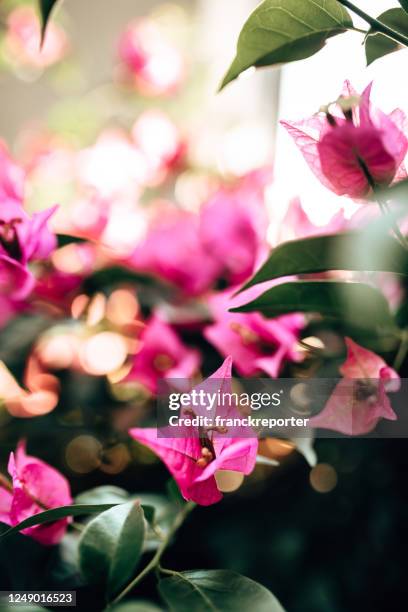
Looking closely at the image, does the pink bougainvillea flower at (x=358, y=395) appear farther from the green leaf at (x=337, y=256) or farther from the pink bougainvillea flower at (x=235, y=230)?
the pink bougainvillea flower at (x=235, y=230)

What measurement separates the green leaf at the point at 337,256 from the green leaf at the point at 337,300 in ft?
0.08

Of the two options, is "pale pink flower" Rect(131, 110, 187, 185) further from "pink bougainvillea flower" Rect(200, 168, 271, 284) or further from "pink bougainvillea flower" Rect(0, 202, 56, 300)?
"pink bougainvillea flower" Rect(0, 202, 56, 300)

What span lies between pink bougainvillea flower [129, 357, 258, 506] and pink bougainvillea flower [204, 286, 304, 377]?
93mm

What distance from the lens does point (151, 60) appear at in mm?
1207

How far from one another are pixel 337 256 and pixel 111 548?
0.13 m

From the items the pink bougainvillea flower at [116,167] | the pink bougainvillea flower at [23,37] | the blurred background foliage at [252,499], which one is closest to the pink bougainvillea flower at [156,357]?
the blurred background foliage at [252,499]

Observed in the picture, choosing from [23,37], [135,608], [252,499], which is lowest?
[252,499]

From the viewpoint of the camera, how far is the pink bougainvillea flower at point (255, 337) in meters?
0.32

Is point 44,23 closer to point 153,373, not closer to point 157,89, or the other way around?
point 153,373

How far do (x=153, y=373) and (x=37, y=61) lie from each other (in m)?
1.00

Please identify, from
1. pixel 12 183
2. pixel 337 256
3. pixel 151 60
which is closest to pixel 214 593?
pixel 337 256

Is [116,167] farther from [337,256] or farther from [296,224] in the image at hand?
[337,256]

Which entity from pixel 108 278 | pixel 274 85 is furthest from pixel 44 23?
pixel 274 85

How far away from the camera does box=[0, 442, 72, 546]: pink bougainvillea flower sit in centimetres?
23
